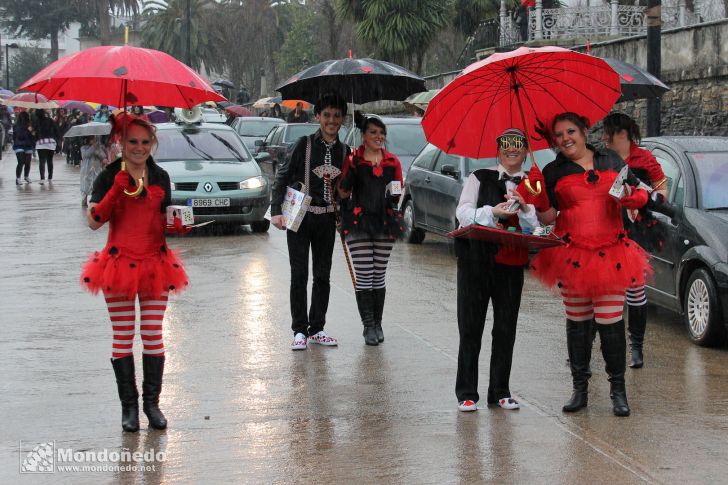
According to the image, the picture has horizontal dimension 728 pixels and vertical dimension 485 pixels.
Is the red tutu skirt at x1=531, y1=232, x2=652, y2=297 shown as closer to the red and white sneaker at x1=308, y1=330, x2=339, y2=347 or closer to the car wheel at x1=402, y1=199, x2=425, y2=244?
the red and white sneaker at x1=308, y1=330, x2=339, y2=347

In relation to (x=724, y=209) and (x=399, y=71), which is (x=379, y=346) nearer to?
(x=399, y=71)

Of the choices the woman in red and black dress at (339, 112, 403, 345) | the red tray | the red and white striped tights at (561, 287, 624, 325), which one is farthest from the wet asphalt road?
the red tray

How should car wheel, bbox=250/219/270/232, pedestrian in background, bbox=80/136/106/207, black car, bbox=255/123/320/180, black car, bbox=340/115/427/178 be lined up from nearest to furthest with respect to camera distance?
car wheel, bbox=250/219/270/232, black car, bbox=340/115/427/178, pedestrian in background, bbox=80/136/106/207, black car, bbox=255/123/320/180

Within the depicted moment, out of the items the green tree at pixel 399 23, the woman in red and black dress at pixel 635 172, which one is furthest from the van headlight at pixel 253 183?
the green tree at pixel 399 23

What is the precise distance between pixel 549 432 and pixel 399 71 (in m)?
3.58

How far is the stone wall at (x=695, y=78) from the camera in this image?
19.8 metres

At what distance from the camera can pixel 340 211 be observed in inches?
339

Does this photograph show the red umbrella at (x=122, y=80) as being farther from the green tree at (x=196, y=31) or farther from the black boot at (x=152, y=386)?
the green tree at (x=196, y=31)

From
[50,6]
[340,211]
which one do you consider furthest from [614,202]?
[50,6]

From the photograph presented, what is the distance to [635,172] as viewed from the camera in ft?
25.9

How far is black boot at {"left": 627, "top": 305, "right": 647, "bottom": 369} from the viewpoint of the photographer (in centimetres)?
802

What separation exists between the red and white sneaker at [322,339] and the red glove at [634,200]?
308 centimetres

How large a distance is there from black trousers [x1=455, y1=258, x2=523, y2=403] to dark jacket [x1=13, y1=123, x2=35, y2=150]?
76.9 feet

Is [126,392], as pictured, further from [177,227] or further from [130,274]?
[177,227]
